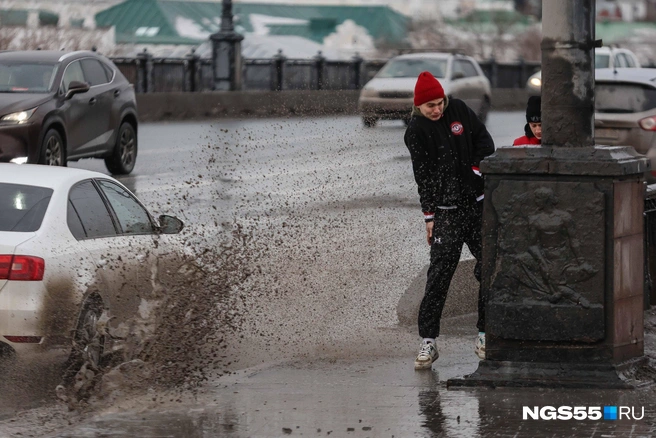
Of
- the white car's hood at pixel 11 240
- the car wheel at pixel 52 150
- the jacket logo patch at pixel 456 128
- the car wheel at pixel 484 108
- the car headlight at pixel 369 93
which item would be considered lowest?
the car wheel at pixel 484 108

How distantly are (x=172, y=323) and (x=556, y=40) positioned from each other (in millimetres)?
2783

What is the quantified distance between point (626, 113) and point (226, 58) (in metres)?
18.4

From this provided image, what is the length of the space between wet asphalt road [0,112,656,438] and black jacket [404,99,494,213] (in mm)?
994

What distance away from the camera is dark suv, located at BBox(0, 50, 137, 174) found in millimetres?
15125

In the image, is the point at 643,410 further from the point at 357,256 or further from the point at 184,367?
the point at 357,256

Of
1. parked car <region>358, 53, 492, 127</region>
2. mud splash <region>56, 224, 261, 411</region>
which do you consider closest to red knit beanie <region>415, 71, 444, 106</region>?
mud splash <region>56, 224, 261, 411</region>

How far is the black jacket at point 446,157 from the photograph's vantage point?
7.77 m

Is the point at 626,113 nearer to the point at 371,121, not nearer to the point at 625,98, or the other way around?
the point at 625,98

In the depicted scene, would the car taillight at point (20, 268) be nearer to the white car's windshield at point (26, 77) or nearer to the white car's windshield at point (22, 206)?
the white car's windshield at point (22, 206)

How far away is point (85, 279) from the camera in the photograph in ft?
24.8

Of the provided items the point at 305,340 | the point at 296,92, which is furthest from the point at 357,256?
the point at 296,92

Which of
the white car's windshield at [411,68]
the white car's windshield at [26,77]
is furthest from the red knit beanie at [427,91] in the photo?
the white car's windshield at [411,68]

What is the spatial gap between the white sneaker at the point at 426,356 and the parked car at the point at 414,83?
19.7m

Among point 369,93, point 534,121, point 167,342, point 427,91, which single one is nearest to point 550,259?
point 427,91
